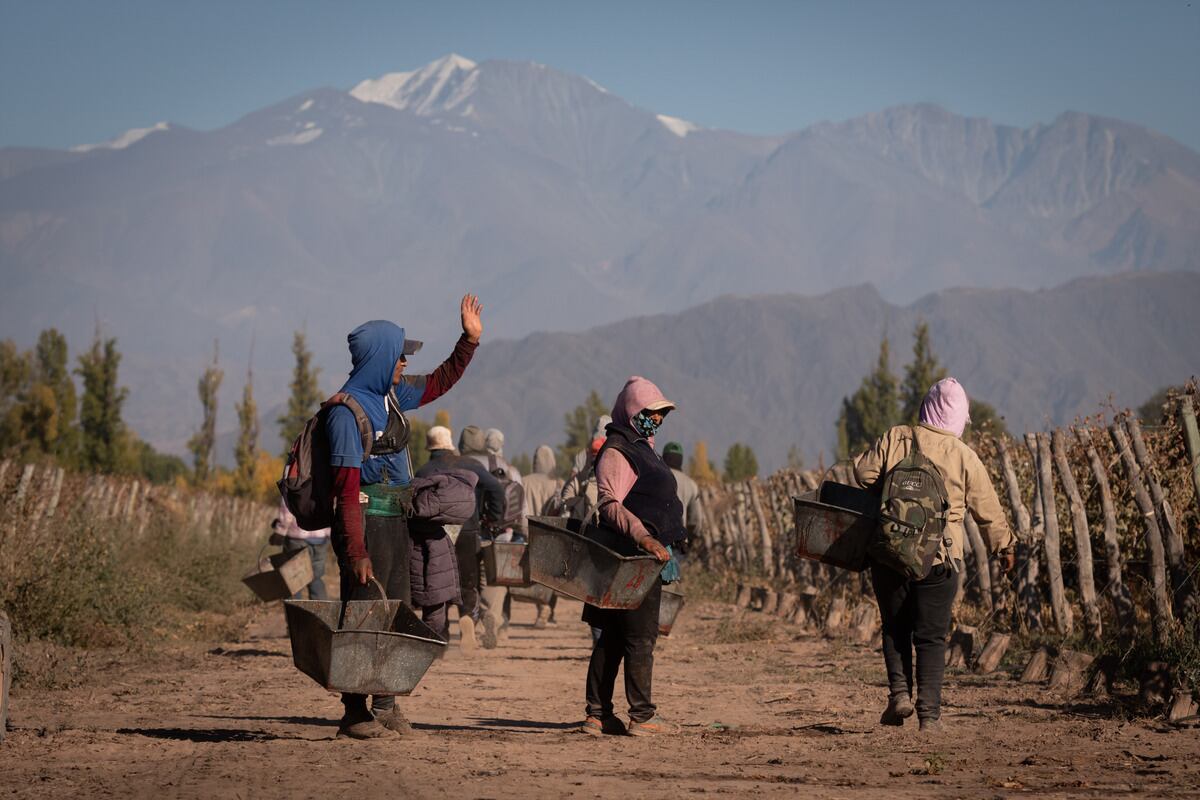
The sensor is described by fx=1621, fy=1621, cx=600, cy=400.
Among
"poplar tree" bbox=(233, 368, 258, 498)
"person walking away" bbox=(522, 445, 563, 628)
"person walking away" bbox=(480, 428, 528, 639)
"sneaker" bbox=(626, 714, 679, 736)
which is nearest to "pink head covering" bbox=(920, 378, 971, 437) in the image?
"sneaker" bbox=(626, 714, 679, 736)

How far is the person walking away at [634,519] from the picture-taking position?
8.23 meters

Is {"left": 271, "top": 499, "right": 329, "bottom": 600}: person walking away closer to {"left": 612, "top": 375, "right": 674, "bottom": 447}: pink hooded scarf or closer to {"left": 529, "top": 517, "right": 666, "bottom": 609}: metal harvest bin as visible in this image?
{"left": 529, "top": 517, "right": 666, "bottom": 609}: metal harvest bin

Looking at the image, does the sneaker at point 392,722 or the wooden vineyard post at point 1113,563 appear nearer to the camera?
the sneaker at point 392,722

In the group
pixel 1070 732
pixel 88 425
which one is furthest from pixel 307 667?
pixel 88 425

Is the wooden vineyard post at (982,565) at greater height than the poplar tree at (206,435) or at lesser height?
lesser

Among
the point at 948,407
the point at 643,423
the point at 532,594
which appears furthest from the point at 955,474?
the point at 532,594

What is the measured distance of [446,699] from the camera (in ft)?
33.6

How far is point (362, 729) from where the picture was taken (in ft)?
25.7

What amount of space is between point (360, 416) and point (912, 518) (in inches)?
109

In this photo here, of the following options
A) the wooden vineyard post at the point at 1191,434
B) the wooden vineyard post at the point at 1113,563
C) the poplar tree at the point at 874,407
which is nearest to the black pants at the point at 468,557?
the wooden vineyard post at the point at 1113,563

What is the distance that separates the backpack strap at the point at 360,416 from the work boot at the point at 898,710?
10.0ft

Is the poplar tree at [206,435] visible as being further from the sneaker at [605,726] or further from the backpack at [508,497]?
the sneaker at [605,726]

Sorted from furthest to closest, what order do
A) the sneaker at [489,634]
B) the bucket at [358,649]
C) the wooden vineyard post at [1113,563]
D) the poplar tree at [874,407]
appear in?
1. the poplar tree at [874,407]
2. the sneaker at [489,634]
3. the wooden vineyard post at [1113,563]
4. the bucket at [358,649]

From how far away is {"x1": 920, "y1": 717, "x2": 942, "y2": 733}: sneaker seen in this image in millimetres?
8391
